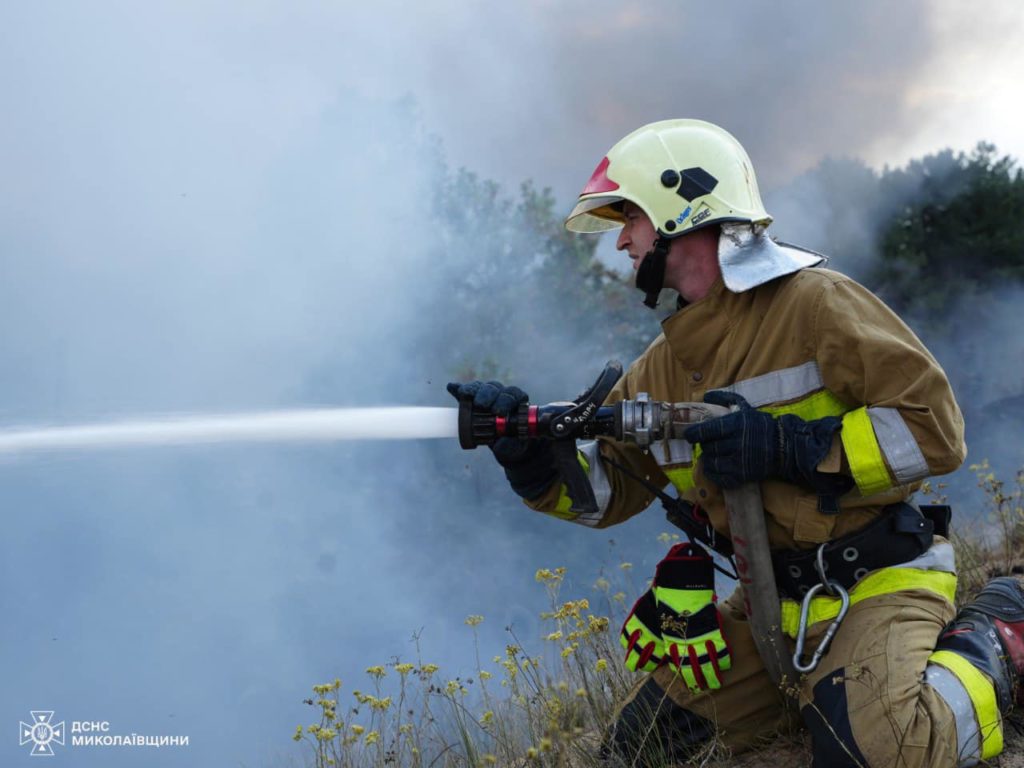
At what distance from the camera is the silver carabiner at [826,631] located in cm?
277

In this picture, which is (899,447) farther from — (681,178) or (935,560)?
(681,178)

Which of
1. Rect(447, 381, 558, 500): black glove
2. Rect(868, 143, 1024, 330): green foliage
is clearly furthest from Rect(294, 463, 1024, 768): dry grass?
Rect(868, 143, 1024, 330): green foliage

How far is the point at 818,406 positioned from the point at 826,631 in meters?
0.67

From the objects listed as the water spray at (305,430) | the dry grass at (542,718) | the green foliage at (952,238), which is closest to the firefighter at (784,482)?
the dry grass at (542,718)

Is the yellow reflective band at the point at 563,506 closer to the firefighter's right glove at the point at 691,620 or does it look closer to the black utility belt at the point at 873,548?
the firefighter's right glove at the point at 691,620

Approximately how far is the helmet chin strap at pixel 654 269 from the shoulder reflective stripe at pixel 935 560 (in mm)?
1136

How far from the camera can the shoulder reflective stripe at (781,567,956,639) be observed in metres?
2.81

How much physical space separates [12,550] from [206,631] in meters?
1.22

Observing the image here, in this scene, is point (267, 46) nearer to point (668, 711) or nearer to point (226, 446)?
point (226, 446)

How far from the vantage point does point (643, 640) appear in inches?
123

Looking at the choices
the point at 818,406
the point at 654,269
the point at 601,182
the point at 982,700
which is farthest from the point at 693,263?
the point at 982,700

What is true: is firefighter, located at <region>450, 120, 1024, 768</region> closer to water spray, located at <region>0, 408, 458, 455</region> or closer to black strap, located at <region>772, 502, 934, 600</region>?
black strap, located at <region>772, 502, 934, 600</region>

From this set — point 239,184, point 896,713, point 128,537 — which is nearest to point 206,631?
point 128,537

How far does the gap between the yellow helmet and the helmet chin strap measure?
45mm
